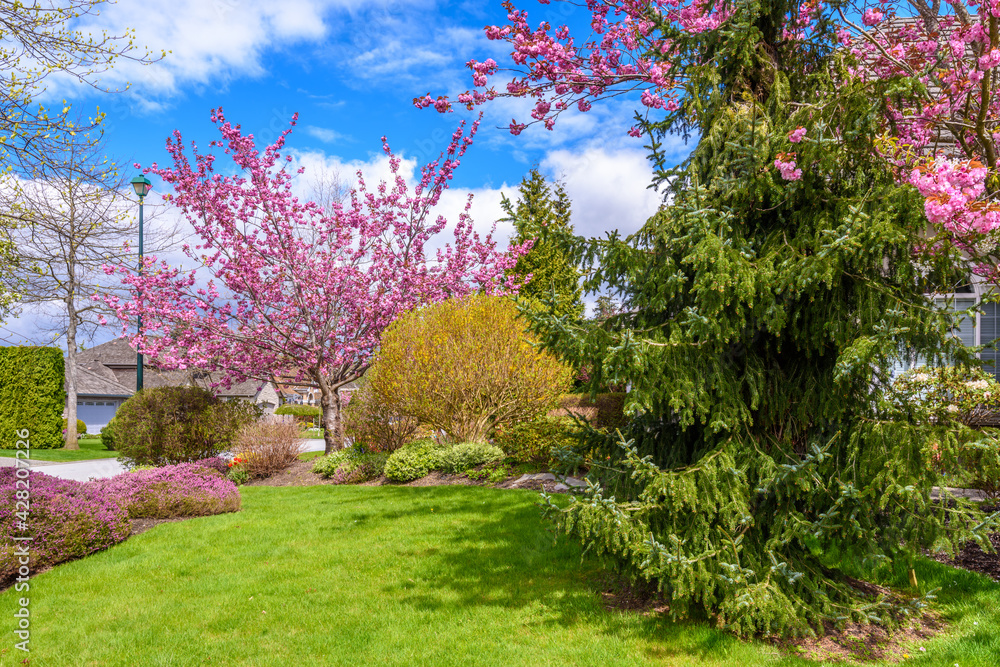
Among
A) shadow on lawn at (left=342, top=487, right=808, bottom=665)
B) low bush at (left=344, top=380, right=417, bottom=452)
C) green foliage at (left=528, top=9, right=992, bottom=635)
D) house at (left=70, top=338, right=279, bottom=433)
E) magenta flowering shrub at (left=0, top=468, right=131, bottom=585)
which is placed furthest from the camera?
house at (left=70, top=338, right=279, bottom=433)

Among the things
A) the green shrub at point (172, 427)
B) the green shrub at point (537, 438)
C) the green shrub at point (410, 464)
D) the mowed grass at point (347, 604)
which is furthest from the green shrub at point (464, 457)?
the green shrub at point (172, 427)

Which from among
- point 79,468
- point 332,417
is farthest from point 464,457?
point 79,468

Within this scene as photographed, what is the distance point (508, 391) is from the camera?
40.7ft

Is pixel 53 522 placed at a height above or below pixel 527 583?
above

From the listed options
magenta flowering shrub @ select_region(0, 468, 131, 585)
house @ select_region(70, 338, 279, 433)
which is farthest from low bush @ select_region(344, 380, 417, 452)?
house @ select_region(70, 338, 279, 433)

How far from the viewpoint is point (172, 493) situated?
885 centimetres

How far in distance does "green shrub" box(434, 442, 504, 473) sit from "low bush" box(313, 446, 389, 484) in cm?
145

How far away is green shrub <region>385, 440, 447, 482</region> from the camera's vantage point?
11.9 m

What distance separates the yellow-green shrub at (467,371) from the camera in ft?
39.5

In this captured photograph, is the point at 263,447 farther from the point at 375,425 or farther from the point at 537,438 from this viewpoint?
the point at 537,438

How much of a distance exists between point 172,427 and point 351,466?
4.28m

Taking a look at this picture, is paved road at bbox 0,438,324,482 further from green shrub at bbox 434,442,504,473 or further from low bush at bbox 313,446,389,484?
green shrub at bbox 434,442,504,473

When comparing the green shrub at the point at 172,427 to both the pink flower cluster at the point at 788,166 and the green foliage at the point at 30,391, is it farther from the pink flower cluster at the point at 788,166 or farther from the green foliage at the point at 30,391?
the pink flower cluster at the point at 788,166

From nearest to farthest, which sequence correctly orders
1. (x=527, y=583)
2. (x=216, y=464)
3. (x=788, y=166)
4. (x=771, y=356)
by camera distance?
(x=788, y=166), (x=771, y=356), (x=527, y=583), (x=216, y=464)
